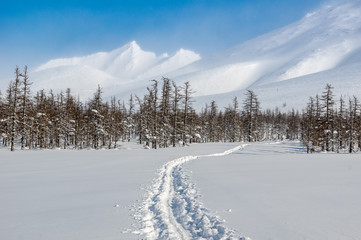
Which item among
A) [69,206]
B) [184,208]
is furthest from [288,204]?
[69,206]

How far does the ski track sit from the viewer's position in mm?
5412

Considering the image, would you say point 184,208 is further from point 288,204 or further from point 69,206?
point 69,206

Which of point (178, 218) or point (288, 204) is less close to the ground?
point (288, 204)

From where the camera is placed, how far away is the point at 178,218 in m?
6.53

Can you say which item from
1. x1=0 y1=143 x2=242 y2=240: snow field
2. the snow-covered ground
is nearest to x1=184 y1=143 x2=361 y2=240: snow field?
the snow-covered ground

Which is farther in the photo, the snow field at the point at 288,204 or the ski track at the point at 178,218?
the ski track at the point at 178,218

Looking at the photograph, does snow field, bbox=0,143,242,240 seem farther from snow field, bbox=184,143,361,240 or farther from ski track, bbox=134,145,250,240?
snow field, bbox=184,143,361,240

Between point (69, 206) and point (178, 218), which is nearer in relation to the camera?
point (178, 218)

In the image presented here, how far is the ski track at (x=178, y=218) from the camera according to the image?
5.41 metres

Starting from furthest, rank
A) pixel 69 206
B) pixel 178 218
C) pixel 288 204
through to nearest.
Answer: pixel 69 206, pixel 288 204, pixel 178 218

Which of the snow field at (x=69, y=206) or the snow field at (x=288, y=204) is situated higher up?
the snow field at (x=288, y=204)

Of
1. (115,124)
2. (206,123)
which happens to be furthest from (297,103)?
(115,124)

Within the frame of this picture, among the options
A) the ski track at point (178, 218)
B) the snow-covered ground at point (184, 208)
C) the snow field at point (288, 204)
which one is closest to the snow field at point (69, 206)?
the snow-covered ground at point (184, 208)

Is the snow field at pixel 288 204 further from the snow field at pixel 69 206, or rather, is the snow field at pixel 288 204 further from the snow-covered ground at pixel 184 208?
the snow field at pixel 69 206
